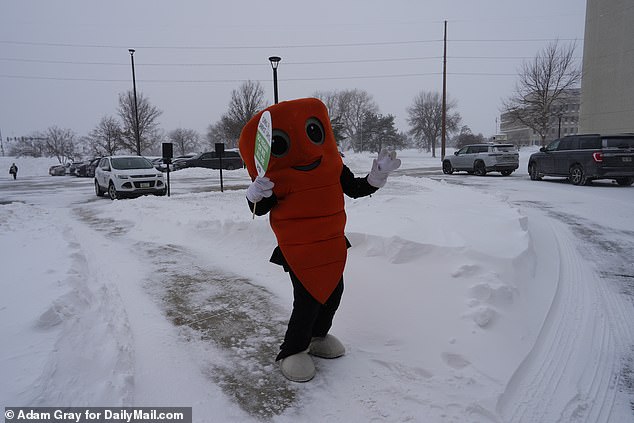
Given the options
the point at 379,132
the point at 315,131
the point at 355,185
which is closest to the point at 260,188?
the point at 315,131

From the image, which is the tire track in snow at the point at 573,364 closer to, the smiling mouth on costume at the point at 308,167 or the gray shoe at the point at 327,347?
the gray shoe at the point at 327,347

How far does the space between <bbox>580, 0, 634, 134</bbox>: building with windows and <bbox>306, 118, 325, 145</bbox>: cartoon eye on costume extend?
90.4 ft

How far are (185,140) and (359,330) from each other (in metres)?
90.2

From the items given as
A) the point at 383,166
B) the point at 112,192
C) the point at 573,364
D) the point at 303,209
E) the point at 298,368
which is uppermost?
the point at 383,166

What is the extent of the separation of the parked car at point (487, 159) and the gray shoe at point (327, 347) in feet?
58.0

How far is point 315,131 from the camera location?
270cm

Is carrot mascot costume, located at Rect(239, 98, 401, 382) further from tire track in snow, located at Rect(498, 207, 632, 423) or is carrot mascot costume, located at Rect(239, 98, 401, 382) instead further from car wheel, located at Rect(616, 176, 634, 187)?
car wheel, located at Rect(616, 176, 634, 187)

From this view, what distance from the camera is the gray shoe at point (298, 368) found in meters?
2.53

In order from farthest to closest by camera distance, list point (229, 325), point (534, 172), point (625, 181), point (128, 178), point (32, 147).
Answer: point (32, 147)
point (534, 172)
point (128, 178)
point (625, 181)
point (229, 325)

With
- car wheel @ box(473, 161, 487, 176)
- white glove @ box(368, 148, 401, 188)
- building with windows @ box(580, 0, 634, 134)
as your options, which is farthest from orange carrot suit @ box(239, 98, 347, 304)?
building with windows @ box(580, 0, 634, 134)

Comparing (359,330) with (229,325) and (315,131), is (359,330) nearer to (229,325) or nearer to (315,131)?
(229,325)

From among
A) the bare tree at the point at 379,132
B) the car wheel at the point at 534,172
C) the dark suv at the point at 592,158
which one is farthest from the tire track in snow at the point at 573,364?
the bare tree at the point at 379,132

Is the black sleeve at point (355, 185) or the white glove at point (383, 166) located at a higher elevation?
the white glove at point (383, 166)

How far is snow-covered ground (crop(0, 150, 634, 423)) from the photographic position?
228 cm
